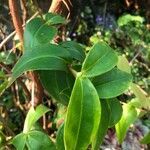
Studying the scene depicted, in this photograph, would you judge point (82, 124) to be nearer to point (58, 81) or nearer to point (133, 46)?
point (58, 81)

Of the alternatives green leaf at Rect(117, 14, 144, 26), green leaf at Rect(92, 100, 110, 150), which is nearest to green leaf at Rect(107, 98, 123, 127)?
green leaf at Rect(92, 100, 110, 150)

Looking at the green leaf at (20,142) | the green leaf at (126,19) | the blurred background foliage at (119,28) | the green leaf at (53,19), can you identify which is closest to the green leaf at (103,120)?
the green leaf at (20,142)

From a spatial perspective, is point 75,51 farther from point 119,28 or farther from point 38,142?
point 119,28

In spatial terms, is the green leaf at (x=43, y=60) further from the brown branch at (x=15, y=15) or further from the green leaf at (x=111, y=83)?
the brown branch at (x=15, y=15)

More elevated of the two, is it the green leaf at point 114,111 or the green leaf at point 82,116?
the green leaf at point 82,116

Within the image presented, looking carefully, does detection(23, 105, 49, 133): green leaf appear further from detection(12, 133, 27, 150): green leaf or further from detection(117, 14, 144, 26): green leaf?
detection(117, 14, 144, 26): green leaf

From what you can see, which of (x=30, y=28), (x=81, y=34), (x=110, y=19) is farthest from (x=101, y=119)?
(x=110, y=19)

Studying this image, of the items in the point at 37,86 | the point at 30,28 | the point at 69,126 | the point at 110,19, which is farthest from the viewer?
the point at 110,19
